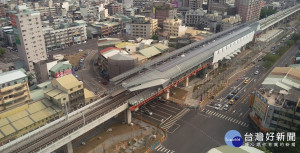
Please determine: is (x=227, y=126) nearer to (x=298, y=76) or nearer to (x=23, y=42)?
(x=298, y=76)

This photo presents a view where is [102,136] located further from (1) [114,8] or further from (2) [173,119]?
(1) [114,8]

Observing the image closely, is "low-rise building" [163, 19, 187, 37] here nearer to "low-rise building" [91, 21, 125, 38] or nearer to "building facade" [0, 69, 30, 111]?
"low-rise building" [91, 21, 125, 38]

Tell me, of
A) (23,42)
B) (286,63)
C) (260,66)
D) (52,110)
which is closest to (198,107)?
(52,110)

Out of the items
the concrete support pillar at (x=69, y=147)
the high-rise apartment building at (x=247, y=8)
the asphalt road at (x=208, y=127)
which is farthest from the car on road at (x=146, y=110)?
the high-rise apartment building at (x=247, y=8)

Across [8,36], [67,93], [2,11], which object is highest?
[2,11]

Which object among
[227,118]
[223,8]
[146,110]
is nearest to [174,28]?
[223,8]

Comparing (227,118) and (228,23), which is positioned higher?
(228,23)

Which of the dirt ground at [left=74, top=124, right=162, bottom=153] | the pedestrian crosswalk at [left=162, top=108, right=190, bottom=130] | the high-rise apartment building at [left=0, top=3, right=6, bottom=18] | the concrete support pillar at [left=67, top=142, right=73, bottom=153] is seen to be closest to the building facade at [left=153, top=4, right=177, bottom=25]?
the pedestrian crosswalk at [left=162, top=108, right=190, bottom=130]
